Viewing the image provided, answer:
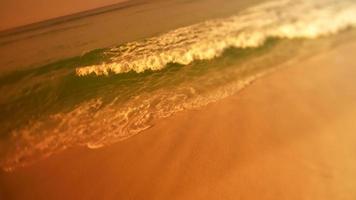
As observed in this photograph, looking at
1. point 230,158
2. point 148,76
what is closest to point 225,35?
point 148,76

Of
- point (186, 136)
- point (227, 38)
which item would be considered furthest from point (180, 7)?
point (186, 136)

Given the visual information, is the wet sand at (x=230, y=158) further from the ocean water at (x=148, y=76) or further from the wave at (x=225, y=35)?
the wave at (x=225, y=35)

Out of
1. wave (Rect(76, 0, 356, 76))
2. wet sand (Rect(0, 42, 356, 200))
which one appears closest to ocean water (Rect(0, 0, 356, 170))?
wave (Rect(76, 0, 356, 76))

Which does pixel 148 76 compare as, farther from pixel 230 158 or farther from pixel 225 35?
pixel 230 158

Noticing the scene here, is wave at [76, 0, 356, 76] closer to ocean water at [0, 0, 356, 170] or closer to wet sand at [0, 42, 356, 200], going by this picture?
ocean water at [0, 0, 356, 170]

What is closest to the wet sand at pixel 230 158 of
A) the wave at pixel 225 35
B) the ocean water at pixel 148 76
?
the ocean water at pixel 148 76

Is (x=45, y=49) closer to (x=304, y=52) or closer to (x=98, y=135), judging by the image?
(x=98, y=135)
